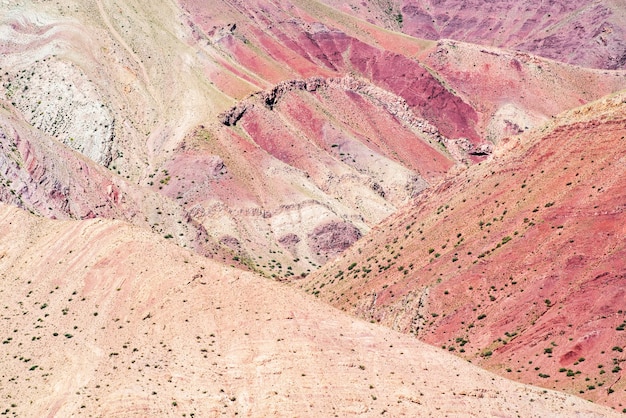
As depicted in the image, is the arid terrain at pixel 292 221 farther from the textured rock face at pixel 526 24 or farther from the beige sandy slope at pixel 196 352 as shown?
the textured rock face at pixel 526 24

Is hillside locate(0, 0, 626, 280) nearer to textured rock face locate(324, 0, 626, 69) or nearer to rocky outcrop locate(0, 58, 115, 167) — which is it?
rocky outcrop locate(0, 58, 115, 167)

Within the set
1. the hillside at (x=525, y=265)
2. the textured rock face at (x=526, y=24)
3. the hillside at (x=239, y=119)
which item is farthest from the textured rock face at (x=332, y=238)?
the textured rock face at (x=526, y=24)

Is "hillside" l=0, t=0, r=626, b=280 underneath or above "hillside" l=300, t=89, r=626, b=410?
underneath

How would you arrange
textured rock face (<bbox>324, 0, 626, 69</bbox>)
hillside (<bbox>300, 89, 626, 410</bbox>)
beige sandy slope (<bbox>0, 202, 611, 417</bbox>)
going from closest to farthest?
beige sandy slope (<bbox>0, 202, 611, 417</bbox>) → hillside (<bbox>300, 89, 626, 410</bbox>) → textured rock face (<bbox>324, 0, 626, 69</bbox>)

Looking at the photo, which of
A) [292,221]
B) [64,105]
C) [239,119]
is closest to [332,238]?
[292,221]

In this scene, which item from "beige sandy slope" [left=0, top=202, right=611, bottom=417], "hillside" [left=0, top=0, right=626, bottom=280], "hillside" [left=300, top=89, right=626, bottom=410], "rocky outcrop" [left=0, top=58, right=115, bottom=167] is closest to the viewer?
"beige sandy slope" [left=0, top=202, right=611, bottom=417]

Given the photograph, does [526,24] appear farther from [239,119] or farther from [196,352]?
[196,352]

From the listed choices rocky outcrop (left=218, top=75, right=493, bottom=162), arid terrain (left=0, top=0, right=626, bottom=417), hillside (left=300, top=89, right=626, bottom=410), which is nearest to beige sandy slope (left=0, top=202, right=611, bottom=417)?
arid terrain (left=0, top=0, right=626, bottom=417)
